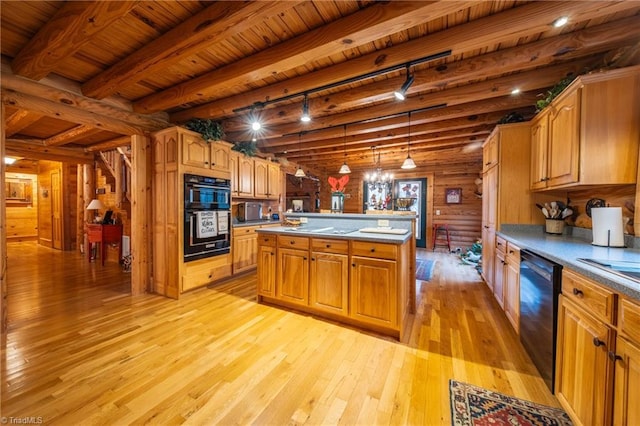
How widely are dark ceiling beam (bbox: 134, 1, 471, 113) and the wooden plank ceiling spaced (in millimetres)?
10

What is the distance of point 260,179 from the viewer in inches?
199

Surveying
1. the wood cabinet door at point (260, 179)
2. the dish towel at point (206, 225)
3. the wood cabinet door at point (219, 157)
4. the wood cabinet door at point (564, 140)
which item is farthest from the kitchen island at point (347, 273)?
the wood cabinet door at point (260, 179)

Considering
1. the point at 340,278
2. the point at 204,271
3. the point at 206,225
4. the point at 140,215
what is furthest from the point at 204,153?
the point at 340,278

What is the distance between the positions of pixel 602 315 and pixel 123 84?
13.4 feet

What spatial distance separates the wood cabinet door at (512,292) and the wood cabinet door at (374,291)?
1.15 meters

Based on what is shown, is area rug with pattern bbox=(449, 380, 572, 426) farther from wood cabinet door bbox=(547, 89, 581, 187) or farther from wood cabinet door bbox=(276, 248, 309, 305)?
wood cabinet door bbox=(547, 89, 581, 187)

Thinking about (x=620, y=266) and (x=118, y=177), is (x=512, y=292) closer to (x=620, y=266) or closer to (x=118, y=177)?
(x=620, y=266)

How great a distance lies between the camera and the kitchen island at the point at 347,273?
2303 mm

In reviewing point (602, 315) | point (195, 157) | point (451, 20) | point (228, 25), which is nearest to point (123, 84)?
point (195, 157)

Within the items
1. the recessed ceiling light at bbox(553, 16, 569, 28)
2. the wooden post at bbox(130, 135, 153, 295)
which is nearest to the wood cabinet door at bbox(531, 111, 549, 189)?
the recessed ceiling light at bbox(553, 16, 569, 28)

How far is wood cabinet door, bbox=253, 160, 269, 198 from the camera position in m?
4.91

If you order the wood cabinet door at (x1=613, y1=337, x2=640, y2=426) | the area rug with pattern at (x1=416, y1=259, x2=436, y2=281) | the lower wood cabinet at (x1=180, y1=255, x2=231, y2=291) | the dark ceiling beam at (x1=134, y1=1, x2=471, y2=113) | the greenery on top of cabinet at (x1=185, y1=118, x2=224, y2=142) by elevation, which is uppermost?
the dark ceiling beam at (x1=134, y1=1, x2=471, y2=113)

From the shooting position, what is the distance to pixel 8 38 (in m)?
2.05

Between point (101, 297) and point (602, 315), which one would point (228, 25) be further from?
point (101, 297)
